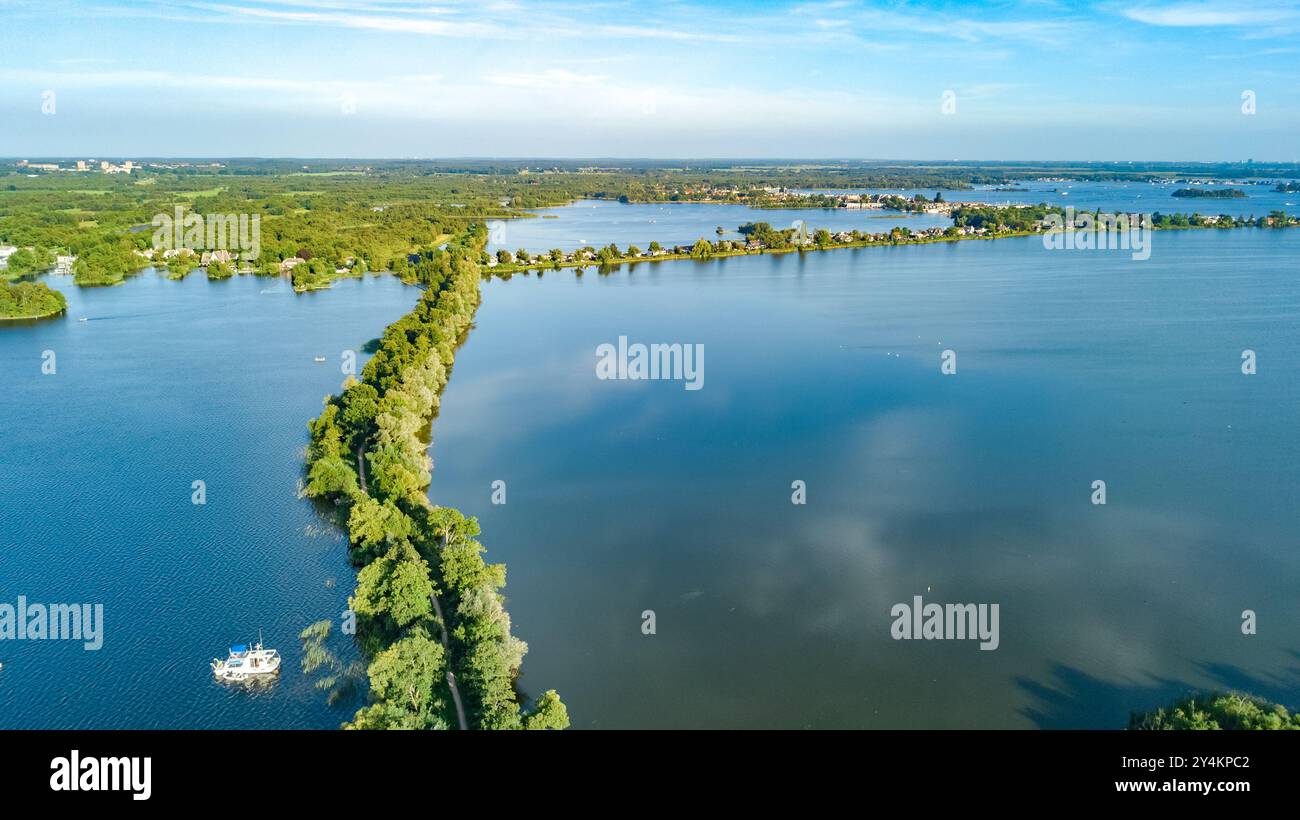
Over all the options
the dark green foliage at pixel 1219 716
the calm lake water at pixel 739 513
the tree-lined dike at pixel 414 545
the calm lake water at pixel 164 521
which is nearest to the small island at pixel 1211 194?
the calm lake water at pixel 739 513

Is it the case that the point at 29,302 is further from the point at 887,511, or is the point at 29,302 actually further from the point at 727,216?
the point at 727,216

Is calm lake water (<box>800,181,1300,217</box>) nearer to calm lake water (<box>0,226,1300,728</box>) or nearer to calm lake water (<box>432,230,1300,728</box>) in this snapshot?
calm lake water (<box>0,226,1300,728</box>)

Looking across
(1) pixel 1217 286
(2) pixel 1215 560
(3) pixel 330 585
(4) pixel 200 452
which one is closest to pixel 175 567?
(3) pixel 330 585

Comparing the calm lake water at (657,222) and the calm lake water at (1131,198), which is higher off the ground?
the calm lake water at (1131,198)

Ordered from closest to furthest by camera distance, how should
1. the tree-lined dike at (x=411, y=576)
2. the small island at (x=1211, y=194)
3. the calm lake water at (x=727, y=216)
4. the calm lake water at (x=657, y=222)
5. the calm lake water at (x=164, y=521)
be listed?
the tree-lined dike at (x=411, y=576) → the calm lake water at (x=164, y=521) → the calm lake water at (x=657, y=222) → the calm lake water at (x=727, y=216) → the small island at (x=1211, y=194)

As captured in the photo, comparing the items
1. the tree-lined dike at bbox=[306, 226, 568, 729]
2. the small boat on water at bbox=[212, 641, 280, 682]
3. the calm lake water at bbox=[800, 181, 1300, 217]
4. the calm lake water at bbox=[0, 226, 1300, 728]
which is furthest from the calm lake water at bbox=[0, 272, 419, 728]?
the calm lake water at bbox=[800, 181, 1300, 217]

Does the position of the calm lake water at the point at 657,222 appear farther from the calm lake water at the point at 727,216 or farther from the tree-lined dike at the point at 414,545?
the tree-lined dike at the point at 414,545
